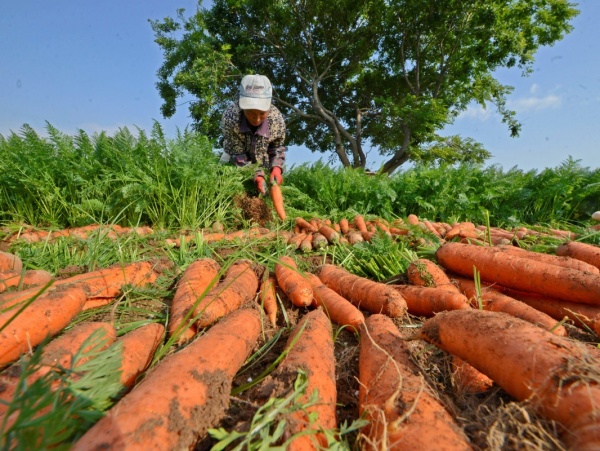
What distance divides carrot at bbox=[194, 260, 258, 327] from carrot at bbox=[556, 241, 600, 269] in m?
2.66

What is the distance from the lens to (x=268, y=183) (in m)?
5.20

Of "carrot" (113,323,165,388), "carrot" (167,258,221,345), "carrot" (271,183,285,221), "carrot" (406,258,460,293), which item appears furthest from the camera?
"carrot" (271,183,285,221)

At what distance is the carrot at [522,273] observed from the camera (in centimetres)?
210

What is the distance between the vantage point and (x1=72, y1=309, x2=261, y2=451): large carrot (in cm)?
96

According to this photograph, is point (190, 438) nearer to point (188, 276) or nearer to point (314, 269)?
point (188, 276)

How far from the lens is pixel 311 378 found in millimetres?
1330

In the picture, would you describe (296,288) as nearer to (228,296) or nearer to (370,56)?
(228,296)

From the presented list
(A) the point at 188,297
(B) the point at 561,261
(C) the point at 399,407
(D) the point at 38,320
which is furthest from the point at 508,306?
(D) the point at 38,320

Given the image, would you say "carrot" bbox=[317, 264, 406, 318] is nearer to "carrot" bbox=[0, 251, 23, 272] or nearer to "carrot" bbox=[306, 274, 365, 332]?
"carrot" bbox=[306, 274, 365, 332]

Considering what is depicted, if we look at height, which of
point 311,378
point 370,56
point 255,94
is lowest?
point 311,378

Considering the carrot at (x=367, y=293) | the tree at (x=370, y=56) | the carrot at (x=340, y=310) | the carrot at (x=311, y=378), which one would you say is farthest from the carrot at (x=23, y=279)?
the tree at (x=370, y=56)

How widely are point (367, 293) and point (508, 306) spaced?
0.93 m

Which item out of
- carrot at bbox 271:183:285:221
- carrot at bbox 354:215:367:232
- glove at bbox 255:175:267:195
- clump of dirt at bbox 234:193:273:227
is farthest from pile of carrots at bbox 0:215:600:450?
glove at bbox 255:175:267:195

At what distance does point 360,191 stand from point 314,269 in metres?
3.06
